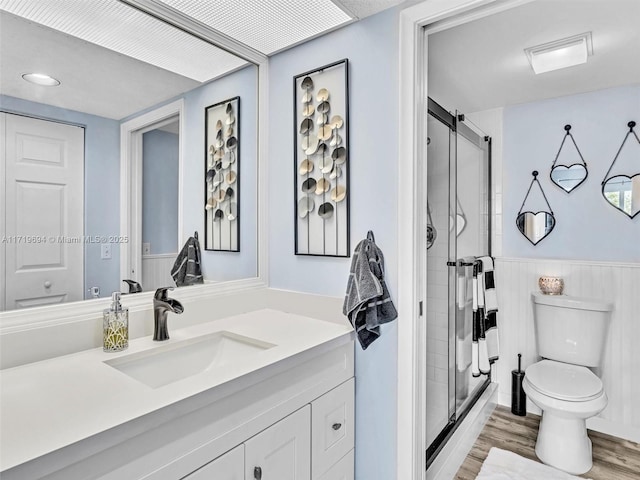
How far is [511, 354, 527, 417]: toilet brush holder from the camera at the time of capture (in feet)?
8.09

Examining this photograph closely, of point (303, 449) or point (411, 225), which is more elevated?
point (411, 225)

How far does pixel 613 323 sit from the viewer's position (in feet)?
7.41

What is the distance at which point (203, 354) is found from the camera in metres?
1.37

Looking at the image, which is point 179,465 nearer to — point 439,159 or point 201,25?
point 201,25

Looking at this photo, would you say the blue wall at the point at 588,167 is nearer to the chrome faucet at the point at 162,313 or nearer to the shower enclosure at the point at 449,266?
the shower enclosure at the point at 449,266

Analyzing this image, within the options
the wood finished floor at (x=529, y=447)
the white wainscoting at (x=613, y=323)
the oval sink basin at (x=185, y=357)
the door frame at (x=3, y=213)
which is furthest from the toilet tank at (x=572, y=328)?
the door frame at (x=3, y=213)

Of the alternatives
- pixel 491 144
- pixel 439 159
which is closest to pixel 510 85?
pixel 491 144

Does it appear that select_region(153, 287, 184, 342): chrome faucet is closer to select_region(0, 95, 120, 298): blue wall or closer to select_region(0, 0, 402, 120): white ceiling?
select_region(0, 95, 120, 298): blue wall

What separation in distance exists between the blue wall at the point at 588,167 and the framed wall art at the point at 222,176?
76.6 inches

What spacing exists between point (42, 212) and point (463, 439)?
87.7 inches

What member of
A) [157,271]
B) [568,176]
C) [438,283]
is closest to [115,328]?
[157,271]

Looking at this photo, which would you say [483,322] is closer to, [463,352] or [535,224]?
[463,352]

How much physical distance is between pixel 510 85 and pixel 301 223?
1623mm

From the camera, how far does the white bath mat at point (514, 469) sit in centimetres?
184
